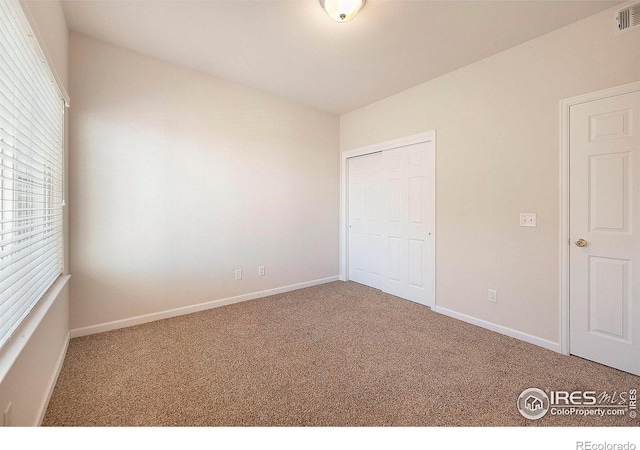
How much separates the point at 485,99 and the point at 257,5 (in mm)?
2247

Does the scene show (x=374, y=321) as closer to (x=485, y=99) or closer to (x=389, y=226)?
(x=389, y=226)

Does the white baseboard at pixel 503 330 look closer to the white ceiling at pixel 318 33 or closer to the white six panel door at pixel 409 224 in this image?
the white six panel door at pixel 409 224

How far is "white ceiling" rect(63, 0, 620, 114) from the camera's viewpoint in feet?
6.70

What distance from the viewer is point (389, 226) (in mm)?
3777

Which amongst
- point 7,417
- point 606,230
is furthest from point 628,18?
point 7,417

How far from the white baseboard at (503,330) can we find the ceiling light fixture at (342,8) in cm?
298

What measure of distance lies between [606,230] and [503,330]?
118cm

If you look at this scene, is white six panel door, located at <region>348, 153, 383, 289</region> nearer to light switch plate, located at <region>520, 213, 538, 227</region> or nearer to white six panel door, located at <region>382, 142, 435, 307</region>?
white six panel door, located at <region>382, 142, 435, 307</region>

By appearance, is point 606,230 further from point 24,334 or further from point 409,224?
point 24,334

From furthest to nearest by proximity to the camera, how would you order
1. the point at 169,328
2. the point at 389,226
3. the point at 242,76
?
the point at 389,226 < the point at 242,76 < the point at 169,328

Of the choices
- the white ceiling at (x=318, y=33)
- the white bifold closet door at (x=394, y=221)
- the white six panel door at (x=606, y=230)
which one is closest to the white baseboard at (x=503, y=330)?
the white six panel door at (x=606, y=230)

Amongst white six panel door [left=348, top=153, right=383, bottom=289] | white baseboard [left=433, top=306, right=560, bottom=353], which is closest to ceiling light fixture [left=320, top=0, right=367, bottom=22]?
white six panel door [left=348, top=153, right=383, bottom=289]

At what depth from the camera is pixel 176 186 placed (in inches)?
115

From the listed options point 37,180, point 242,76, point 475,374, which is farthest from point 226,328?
point 242,76
